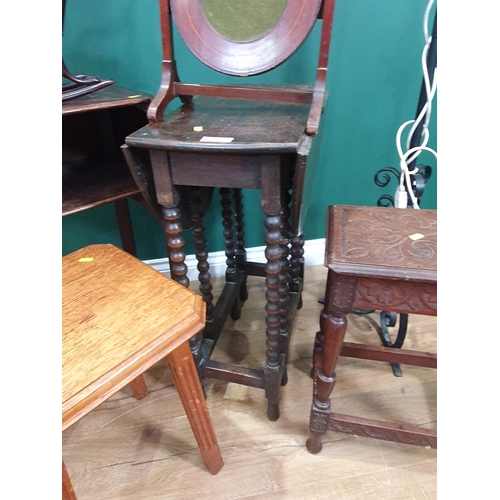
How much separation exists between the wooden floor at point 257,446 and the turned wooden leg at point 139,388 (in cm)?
3

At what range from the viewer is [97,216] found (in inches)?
64.1

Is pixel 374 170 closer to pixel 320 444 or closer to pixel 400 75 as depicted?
pixel 400 75

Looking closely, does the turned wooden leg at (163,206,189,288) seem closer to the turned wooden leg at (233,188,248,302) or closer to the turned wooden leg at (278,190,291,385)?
the turned wooden leg at (278,190,291,385)

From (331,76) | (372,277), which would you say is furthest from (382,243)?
(331,76)

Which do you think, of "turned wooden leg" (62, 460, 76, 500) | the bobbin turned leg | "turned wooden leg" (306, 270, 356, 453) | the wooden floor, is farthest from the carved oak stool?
"turned wooden leg" (62, 460, 76, 500)

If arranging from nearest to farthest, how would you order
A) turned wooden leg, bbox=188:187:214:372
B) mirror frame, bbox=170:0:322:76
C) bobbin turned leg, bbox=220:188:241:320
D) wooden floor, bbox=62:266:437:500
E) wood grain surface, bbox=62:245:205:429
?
wood grain surface, bbox=62:245:205:429
mirror frame, bbox=170:0:322:76
wooden floor, bbox=62:266:437:500
turned wooden leg, bbox=188:187:214:372
bobbin turned leg, bbox=220:188:241:320

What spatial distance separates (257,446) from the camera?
1.19 m

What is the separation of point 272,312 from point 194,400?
0.30 m

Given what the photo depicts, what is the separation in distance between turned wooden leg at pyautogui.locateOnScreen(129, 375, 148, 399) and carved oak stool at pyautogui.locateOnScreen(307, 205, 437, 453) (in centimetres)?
56

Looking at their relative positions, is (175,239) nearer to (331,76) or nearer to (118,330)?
(118,330)

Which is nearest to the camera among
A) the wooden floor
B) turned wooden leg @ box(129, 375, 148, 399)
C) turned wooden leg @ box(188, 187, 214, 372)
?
the wooden floor

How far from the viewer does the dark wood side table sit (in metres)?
1.14

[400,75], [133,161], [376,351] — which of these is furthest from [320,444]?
[400,75]

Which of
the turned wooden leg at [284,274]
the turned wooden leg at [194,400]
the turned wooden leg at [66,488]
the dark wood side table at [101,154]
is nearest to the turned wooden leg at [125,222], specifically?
the dark wood side table at [101,154]
